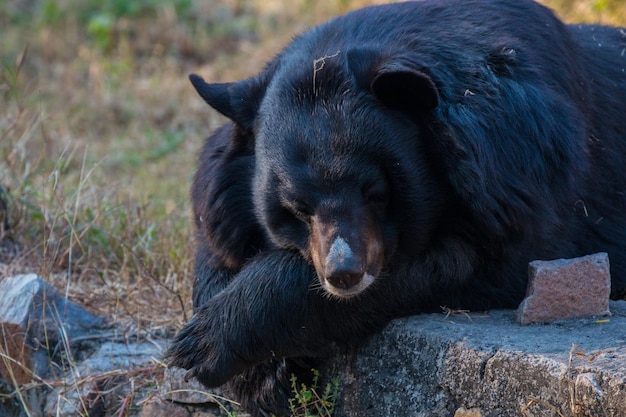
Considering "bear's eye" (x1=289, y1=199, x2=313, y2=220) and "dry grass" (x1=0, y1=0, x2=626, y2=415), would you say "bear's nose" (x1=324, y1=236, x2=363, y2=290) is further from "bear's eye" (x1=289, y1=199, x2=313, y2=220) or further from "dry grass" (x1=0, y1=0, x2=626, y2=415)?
"dry grass" (x1=0, y1=0, x2=626, y2=415)

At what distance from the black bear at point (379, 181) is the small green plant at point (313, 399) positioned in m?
0.07

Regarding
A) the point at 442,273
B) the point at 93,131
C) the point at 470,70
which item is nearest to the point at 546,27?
the point at 470,70

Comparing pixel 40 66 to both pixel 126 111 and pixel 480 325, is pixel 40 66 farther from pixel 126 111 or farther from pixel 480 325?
pixel 480 325

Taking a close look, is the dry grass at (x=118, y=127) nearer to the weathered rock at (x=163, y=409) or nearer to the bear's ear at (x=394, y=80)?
the weathered rock at (x=163, y=409)

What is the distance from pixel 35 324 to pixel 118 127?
18.3 feet

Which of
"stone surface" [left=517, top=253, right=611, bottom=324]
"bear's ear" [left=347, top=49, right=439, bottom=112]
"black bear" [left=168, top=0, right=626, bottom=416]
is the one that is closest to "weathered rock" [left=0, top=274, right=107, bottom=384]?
"black bear" [left=168, top=0, right=626, bottom=416]

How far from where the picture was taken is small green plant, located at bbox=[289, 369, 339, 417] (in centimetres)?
378

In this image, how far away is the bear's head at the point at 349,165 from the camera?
343cm

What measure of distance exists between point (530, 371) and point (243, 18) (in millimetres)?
10047

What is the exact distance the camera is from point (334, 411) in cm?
390

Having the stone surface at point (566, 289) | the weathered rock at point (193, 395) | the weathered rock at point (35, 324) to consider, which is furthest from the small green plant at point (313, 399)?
the weathered rock at point (35, 324)

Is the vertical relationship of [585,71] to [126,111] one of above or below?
above

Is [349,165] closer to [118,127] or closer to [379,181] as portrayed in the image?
[379,181]

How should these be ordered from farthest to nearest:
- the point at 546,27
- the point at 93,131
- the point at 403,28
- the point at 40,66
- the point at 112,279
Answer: the point at 40,66 → the point at 93,131 → the point at 112,279 → the point at 546,27 → the point at 403,28
